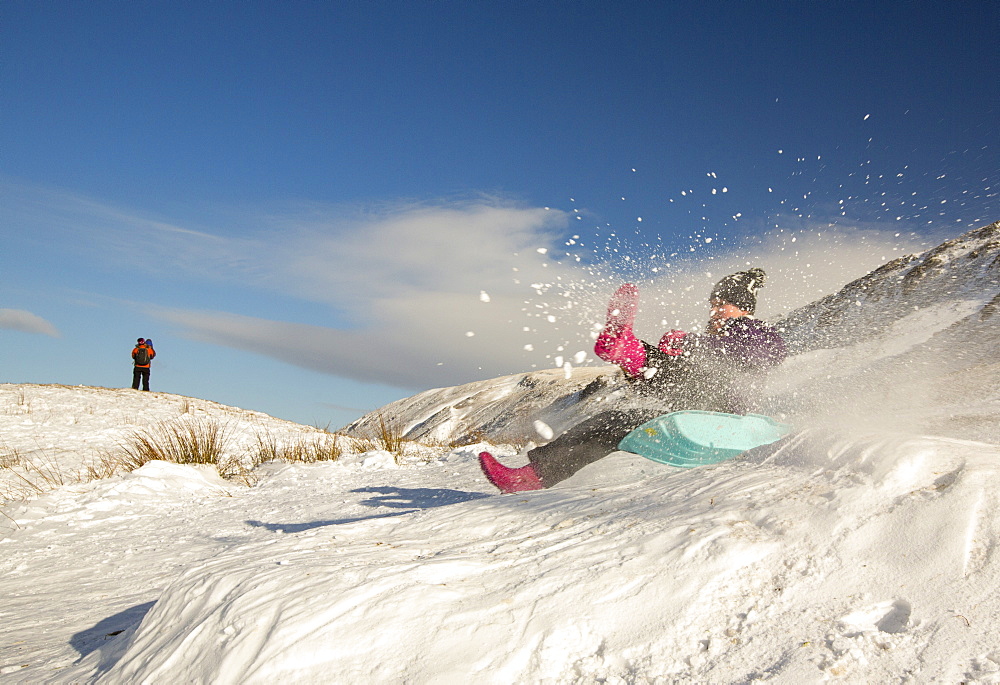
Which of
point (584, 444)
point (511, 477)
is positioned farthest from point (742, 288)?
point (511, 477)

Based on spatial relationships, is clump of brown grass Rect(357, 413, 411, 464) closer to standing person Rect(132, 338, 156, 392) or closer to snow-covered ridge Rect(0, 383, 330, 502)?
snow-covered ridge Rect(0, 383, 330, 502)

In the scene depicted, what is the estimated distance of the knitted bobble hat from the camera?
3494mm

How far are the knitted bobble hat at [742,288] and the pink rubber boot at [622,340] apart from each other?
21.4 inches

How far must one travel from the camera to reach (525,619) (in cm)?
131

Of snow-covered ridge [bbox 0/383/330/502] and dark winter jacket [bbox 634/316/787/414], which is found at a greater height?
snow-covered ridge [bbox 0/383/330/502]

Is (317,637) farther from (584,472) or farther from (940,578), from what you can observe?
(584,472)

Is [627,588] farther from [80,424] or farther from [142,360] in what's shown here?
[142,360]

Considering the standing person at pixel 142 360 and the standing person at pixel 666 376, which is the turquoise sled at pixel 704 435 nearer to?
the standing person at pixel 666 376

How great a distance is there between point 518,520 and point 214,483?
3.66 meters

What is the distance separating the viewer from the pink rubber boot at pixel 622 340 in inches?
124

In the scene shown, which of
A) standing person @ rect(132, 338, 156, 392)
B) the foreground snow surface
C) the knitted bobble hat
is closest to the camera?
the foreground snow surface

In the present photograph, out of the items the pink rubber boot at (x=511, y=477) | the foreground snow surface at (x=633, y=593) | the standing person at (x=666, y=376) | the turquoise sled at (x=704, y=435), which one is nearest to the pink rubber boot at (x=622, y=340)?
the standing person at (x=666, y=376)

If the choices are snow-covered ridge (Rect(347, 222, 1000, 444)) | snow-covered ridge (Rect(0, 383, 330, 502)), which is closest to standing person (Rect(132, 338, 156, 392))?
snow-covered ridge (Rect(0, 383, 330, 502))

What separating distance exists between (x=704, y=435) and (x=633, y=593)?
147cm
